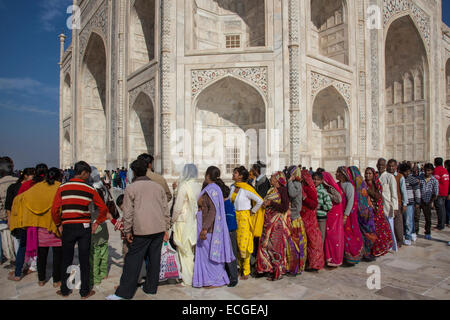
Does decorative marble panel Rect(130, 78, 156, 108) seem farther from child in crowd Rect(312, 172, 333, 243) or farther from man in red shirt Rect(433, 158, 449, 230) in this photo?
man in red shirt Rect(433, 158, 449, 230)

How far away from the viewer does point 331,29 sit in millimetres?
15375

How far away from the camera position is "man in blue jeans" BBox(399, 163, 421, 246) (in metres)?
5.61

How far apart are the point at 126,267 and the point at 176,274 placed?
69 cm

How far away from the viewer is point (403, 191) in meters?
5.41

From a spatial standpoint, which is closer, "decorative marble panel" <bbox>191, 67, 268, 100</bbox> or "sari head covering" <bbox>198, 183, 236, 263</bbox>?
"sari head covering" <bbox>198, 183, 236, 263</bbox>

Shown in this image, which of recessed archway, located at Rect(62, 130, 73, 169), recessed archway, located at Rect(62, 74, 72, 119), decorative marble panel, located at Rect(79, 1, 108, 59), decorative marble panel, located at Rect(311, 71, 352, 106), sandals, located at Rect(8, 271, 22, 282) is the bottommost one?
sandals, located at Rect(8, 271, 22, 282)

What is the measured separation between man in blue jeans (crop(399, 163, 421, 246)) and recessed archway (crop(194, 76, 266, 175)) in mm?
7647

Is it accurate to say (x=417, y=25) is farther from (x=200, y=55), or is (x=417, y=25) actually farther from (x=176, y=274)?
(x=176, y=274)


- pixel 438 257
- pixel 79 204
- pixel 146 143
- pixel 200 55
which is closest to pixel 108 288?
pixel 79 204

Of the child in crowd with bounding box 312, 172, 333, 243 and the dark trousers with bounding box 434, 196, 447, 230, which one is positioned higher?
the child in crowd with bounding box 312, 172, 333, 243

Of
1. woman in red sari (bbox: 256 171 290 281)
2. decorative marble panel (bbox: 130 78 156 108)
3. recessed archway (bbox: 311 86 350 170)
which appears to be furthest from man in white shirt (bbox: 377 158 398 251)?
decorative marble panel (bbox: 130 78 156 108)

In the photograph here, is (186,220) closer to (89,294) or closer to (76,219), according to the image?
(76,219)

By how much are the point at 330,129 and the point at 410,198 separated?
10019 mm

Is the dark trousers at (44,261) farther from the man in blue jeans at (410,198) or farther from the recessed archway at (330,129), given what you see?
the recessed archway at (330,129)
